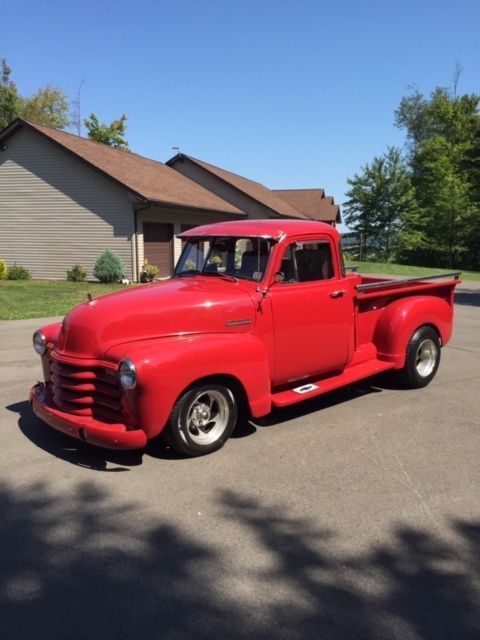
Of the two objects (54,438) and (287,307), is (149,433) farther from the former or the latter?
(287,307)

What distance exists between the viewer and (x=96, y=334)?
4348 millimetres

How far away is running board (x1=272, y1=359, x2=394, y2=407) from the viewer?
4988 mm

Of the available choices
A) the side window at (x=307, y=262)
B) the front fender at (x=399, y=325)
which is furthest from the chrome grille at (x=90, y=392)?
the front fender at (x=399, y=325)

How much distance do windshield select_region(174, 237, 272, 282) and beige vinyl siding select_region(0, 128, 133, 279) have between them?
14482 mm

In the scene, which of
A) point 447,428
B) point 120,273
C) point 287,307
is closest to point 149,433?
point 287,307

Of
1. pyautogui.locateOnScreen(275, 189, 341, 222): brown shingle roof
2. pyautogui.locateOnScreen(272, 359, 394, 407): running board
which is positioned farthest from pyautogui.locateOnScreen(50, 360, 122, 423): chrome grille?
pyautogui.locateOnScreen(275, 189, 341, 222): brown shingle roof

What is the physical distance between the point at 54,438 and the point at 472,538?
3.51 meters

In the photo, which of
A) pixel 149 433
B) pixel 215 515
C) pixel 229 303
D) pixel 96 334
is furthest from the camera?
pixel 229 303

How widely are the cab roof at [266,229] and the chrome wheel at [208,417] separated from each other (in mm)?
1641

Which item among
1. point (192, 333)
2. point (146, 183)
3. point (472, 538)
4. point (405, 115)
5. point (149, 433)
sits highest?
point (405, 115)

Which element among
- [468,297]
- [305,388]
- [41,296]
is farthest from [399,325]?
[468,297]

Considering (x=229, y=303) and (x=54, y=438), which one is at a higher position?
(x=229, y=303)

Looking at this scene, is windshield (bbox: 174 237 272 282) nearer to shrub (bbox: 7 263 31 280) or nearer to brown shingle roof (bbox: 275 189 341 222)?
shrub (bbox: 7 263 31 280)

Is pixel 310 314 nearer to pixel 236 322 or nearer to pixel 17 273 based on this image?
pixel 236 322
